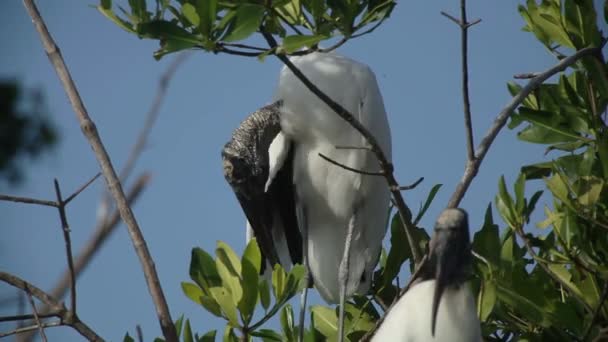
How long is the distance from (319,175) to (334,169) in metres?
0.06

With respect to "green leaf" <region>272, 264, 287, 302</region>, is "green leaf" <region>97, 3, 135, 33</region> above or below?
above

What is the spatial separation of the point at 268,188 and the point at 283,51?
1.34m

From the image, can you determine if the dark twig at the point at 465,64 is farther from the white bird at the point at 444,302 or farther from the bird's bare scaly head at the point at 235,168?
the bird's bare scaly head at the point at 235,168

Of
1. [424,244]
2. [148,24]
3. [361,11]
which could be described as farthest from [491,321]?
[148,24]

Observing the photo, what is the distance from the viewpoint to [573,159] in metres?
2.66

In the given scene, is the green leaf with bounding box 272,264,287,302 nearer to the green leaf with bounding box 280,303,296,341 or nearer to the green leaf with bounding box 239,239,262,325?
the green leaf with bounding box 239,239,262,325

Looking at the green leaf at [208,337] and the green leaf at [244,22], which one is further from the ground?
the green leaf at [244,22]

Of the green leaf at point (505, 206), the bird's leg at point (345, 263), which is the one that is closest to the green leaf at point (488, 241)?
the green leaf at point (505, 206)

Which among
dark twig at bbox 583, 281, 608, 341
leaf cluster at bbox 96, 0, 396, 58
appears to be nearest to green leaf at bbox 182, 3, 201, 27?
leaf cluster at bbox 96, 0, 396, 58

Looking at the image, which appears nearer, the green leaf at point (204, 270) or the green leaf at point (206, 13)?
the green leaf at point (206, 13)

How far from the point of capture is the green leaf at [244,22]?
6.42 ft

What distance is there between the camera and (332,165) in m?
3.32

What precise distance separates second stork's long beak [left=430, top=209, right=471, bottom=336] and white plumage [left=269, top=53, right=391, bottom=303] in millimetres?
704

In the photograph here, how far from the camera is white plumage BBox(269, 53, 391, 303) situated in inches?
123
